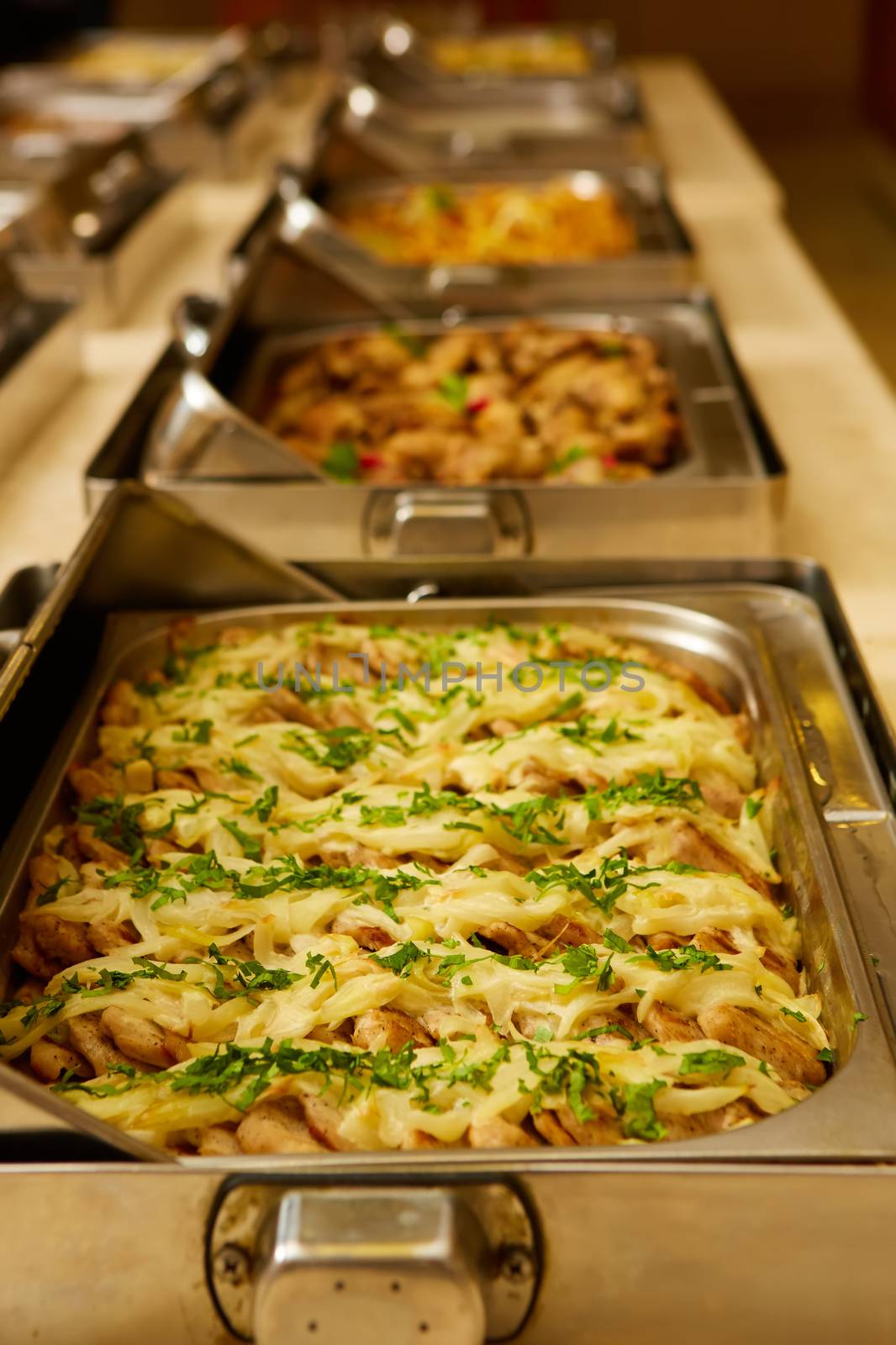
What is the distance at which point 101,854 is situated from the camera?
4.28ft

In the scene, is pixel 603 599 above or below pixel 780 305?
above

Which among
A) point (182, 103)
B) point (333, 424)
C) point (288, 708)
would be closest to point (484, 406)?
point (333, 424)

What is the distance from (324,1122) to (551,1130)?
157 millimetres

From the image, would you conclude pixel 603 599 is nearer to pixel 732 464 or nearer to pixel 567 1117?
pixel 732 464

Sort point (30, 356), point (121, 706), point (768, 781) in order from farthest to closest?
point (30, 356) → point (121, 706) → point (768, 781)

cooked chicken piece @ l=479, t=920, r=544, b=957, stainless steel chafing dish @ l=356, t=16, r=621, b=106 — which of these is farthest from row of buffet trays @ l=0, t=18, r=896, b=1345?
stainless steel chafing dish @ l=356, t=16, r=621, b=106

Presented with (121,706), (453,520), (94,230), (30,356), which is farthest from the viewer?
(94,230)

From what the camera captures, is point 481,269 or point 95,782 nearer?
point 95,782

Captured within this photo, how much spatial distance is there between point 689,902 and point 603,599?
19.9 inches

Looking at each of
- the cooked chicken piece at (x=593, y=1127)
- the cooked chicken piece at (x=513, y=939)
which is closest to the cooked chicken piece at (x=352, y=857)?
the cooked chicken piece at (x=513, y=939)

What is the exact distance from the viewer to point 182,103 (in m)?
4.09

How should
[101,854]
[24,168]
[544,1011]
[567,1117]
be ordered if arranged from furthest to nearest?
[24,168] → [101,854] → [544,1011] → [567,1117]

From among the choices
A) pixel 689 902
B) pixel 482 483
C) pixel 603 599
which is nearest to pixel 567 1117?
pixel 689 902

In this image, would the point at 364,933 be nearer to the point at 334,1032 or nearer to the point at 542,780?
the point at 334,1032
